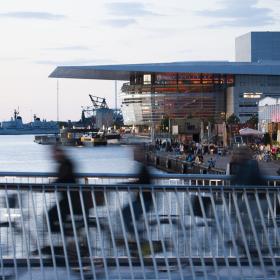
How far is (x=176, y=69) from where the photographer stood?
465 ft

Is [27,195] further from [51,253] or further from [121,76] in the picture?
[121,76]

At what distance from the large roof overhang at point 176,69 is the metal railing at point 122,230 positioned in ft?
440

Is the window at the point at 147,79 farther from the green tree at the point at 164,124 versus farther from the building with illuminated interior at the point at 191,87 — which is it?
the green tree at the point at 164,124

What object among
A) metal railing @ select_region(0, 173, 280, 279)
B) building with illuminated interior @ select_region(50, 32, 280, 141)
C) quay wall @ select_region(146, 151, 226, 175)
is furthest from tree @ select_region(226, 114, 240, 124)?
metal railing @ select_region(0, 173, 280, 279)

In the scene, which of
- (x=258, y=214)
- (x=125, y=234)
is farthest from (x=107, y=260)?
(x=258, y=214)

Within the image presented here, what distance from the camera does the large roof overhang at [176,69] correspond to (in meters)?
142

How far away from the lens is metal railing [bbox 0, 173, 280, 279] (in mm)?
7324

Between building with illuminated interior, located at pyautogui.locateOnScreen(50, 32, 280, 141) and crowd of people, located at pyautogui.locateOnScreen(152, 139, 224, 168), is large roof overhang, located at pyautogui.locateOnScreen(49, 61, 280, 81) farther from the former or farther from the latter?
crowd of people, located at pyautogui.locateOnScreen(152, 139, 224, 168)

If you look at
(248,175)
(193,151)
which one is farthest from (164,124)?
(248,175)

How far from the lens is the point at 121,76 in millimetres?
154625

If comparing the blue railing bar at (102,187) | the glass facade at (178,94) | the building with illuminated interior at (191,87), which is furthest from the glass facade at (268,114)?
the blue railing bar at (102,187)

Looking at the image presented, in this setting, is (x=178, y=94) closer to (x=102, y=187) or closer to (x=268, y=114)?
(x=268, y=114)

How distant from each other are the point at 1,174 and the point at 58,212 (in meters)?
1.25

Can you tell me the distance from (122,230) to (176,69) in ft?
442
